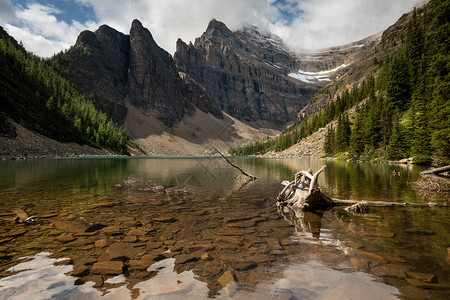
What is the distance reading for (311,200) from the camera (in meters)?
11.7

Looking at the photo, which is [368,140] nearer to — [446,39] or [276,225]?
[446,39]

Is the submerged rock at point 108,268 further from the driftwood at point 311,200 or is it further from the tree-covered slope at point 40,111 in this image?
the tree-covered slope at point 40,111

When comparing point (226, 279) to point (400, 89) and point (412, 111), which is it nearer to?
point (412, 111)

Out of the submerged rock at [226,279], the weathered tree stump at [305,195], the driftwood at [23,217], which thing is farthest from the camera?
the weathered tree stump at [305,195]

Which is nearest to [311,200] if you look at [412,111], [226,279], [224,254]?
[224,254]

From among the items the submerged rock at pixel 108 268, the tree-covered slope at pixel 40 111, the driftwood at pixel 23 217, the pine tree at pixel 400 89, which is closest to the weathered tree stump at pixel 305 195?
the submerged rock at pixel 108 268

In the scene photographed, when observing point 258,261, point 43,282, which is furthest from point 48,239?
point 258,261

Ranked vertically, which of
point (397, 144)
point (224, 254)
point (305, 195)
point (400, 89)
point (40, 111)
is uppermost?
point (40, 111)

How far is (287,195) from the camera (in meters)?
13.4

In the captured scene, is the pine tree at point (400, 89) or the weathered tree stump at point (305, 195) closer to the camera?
the weathered tree stump at point (305, 195)

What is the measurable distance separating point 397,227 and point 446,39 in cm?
6671

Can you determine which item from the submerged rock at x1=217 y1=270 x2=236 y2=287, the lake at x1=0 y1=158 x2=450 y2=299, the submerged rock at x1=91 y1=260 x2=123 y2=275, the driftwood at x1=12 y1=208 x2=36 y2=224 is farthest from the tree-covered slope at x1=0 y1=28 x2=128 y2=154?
the submerged rock at x1=217 y1=270 x2=236 y2=287

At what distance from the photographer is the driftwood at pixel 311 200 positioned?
37.1ft

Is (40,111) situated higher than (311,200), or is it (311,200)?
(40,111)
